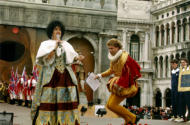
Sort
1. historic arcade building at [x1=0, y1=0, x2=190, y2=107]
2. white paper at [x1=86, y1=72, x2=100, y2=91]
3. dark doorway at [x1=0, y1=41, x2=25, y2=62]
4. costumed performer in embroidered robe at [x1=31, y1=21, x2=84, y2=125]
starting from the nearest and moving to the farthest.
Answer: costumed performer in embroidered robe at [x1=31, y1=21, x2=84, y2=125] < white paper at [x1=86, y1=72, x2=100, y2=91] < dark doorway at [x1=0, y1=41, x2=25, y2=62] < historic arcade building at [x1=0, y1=0, x2=190, y2=107]

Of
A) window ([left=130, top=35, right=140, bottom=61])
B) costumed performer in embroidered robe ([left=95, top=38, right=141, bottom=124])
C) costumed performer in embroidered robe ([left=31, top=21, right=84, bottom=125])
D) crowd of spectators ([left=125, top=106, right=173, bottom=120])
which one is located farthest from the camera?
window ([left=130, top=35, right=140, bottom=61])

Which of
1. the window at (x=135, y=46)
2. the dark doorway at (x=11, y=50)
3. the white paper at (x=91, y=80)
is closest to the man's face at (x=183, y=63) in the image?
the white paper at (x=91, y=80)

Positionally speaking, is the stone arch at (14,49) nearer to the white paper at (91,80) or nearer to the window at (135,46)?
the white paper at (91,80)

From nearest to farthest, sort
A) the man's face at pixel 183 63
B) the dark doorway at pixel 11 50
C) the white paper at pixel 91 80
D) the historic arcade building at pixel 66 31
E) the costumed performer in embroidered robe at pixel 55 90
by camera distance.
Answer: the costumed performer in embroidered robe at pixel 55 90, the white paper at pixel 91 80, the man's face at pixel 183 63, the dark doorway at pixel 11 50, the historic arcade building at pixel 66 31

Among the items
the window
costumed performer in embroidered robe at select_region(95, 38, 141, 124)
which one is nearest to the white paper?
costumed performer in embroidered robe at select_region(95, 38, 141, 124)

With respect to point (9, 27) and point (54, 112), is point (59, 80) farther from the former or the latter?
point (9, 27)

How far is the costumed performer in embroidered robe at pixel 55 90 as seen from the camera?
634 centimetres

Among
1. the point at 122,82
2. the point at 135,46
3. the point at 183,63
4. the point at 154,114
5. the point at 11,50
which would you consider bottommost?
the point at 154,114

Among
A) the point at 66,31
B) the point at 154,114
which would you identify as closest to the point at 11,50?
the point at 66,31

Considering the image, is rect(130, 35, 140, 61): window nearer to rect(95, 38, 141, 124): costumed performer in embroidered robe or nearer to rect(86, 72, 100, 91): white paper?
rect(86, 72, 100, 91): white paper

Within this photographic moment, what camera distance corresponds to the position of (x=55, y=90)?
6406 mm

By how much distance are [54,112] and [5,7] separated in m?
16.2

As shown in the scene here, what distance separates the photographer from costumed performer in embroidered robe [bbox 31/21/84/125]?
634cm

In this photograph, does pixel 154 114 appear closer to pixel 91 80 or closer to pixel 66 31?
pixel 66 31
